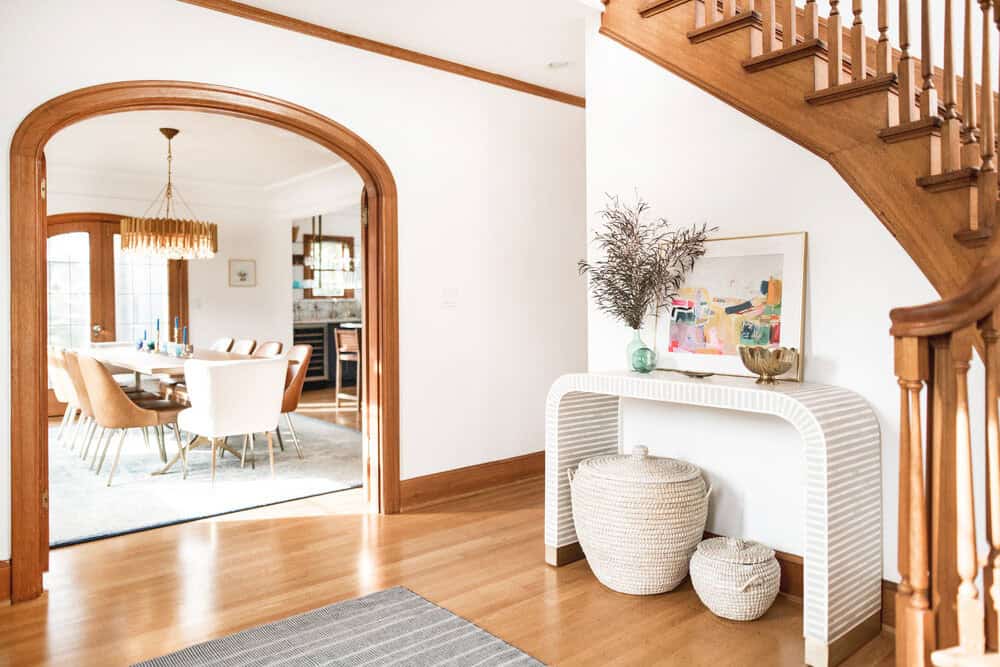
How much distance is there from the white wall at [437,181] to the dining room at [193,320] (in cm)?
103

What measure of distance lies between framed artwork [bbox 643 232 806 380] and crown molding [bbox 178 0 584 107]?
1458 mm

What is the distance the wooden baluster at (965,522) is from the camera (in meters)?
1.38

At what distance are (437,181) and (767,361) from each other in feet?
7.78

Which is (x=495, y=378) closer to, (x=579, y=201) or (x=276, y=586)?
(x=579, y=201)

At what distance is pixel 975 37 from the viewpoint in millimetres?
3334

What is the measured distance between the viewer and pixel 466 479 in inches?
175

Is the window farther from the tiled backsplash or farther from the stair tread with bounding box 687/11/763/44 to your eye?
the stair tread with bounding box 687/11/763/44

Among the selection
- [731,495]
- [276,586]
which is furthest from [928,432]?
[276,586]

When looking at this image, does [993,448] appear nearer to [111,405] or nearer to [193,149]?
[111,405]

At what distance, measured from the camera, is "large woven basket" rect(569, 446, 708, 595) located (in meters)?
2.79

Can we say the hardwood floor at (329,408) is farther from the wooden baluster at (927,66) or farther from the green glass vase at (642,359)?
the wooden baluster at (927,66)

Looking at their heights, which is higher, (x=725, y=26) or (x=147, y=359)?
Answer: (x=725, y=26)

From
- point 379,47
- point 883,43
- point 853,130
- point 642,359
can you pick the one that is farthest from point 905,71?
point 379,47

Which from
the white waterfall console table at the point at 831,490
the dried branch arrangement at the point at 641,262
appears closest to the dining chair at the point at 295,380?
the dried branch arrangement at the point at 641,262
